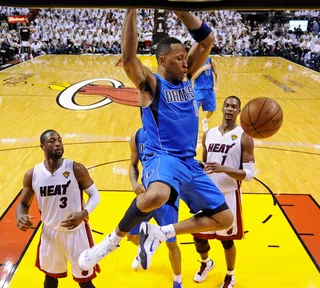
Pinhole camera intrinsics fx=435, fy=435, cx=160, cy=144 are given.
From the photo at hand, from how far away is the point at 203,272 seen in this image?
168 inches

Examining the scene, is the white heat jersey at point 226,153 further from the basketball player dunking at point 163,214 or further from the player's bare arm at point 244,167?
the basketball player dunking at point 163,214

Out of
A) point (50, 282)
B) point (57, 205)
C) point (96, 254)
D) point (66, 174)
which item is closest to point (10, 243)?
point (50, 282)

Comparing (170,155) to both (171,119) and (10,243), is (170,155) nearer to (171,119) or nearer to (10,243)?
(171,119)

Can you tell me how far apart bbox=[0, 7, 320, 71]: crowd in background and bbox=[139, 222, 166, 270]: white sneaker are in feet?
64.2

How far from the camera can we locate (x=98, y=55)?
22.5m

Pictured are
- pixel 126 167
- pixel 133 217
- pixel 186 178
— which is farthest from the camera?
pixel 126 167

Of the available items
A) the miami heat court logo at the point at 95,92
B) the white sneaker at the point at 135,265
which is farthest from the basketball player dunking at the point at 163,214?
the miami heat court logo at the point at 95,92

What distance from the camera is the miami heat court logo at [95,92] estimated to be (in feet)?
38.2

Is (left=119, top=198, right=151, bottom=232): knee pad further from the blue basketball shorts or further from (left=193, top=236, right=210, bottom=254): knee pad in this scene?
(left=193, top=236, right=210, bottom=254): knee pad

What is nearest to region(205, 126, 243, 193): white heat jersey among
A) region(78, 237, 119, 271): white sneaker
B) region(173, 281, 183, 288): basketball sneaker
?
region(173, 281, 183, 288): basketball sneaker

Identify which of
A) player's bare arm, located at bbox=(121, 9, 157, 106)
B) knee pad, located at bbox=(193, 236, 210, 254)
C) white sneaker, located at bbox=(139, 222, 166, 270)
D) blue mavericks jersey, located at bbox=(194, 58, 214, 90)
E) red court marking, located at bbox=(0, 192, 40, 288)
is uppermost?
player's bare arm, located at bbox=(121, 9, 157, 106)

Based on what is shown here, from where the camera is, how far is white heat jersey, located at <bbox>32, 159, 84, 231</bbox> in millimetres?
3477

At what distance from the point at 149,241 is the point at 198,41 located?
1594 millimetres

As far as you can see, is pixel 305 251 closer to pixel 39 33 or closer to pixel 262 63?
pixel 262 63
